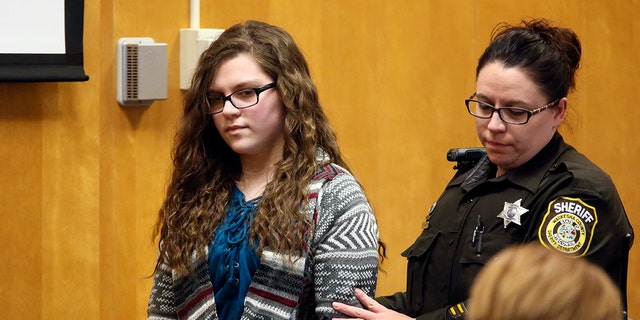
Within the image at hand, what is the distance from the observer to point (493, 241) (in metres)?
2.42

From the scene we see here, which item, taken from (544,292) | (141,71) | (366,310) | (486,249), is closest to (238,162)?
(366,310)

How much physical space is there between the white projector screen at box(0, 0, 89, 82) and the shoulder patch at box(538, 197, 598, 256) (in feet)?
5.63

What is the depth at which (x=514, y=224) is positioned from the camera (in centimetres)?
240

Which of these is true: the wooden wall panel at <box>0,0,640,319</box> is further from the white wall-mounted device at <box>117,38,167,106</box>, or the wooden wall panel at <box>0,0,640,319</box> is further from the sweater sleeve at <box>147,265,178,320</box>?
the sweater sleeve at <box>147,265,178,320</box>

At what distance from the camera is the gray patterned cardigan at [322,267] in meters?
2.24

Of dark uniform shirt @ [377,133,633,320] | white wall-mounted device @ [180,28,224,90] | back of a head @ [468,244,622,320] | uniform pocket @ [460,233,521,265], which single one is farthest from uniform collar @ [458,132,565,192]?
white wall-mounted device @ [180,28,224,90]

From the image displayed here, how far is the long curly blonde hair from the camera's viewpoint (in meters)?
2.29

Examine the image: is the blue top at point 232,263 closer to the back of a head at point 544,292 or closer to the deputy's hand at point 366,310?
the deputy's hand at point 366,310

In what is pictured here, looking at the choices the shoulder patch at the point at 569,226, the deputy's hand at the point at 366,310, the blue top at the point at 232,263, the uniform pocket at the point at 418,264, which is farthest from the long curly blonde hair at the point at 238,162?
the shoulder patch at the point at 569,226

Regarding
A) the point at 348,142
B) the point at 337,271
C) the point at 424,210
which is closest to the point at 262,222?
the point at 337,271

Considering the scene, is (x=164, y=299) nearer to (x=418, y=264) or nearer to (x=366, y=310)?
(x=366, y=310)

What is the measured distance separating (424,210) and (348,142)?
0.49 m

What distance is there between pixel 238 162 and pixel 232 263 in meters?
0.31

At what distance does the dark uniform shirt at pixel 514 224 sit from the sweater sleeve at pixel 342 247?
0.85 ft
